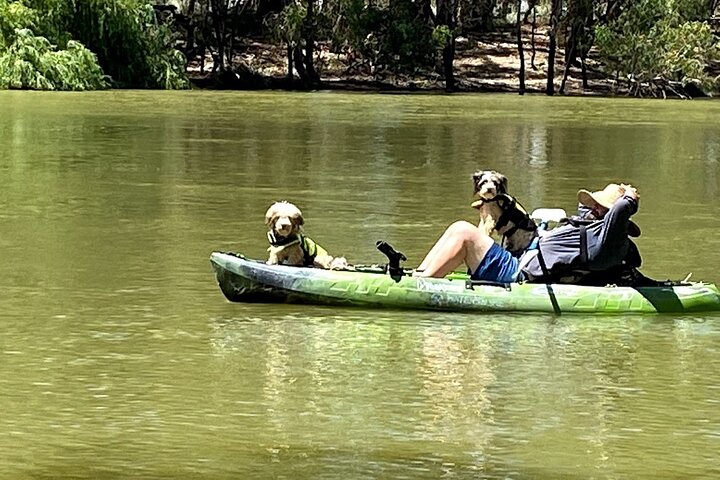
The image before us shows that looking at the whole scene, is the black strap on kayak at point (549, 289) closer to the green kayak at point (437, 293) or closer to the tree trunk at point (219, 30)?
the green kayak at point (437, 293)

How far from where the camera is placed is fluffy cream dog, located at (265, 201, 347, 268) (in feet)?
31.3

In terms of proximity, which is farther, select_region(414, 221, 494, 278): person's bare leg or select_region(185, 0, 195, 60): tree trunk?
select_region(185, 0, 195, 60): tree trunk

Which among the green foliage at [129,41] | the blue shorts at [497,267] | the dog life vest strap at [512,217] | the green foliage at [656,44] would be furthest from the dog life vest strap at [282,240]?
the green foliage at [656,44]

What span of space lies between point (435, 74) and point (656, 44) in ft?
29.5

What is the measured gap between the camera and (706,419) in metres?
7.25

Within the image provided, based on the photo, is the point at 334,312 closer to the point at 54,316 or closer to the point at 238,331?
the point at 238,331

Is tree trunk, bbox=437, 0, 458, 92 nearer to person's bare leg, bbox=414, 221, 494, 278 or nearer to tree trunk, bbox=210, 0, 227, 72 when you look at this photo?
tree trunk, bbox=210, 0, 227, 72

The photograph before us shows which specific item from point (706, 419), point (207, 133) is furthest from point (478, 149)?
point (706, 419)

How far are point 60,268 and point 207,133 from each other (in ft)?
52.2

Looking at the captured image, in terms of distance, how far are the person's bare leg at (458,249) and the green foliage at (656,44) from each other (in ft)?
146

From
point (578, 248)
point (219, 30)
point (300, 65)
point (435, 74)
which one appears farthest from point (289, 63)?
point (578, 248)

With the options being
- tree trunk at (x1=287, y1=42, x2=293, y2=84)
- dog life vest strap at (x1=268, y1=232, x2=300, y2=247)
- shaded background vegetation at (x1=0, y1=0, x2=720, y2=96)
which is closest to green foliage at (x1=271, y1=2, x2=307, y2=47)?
shaded background vegetation at (x1=0, y1=0, x2=720, y2=96)

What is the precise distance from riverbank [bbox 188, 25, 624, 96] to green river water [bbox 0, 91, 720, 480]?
37.5 metres

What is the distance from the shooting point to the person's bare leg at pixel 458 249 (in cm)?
956
